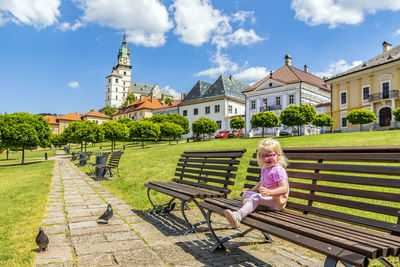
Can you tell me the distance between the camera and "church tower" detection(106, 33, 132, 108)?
118 m

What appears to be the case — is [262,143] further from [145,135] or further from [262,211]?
[145,135]

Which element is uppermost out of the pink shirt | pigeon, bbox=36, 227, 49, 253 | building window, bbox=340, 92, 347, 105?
building window, bbox=340, 92, 347, 105

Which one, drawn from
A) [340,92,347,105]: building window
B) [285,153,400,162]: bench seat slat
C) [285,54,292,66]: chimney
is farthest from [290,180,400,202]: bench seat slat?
[285,54,292,66]: chimney

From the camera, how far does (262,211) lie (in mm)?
2969

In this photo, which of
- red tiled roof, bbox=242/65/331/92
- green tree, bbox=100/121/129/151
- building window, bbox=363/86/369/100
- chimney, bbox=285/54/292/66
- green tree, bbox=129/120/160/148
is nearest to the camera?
building window, bbox=363/86/369/100

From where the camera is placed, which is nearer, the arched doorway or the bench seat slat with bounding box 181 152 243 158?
the bench seat slat with bounding box 181 152 243 158

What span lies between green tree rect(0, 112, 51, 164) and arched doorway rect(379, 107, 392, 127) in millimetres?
34611

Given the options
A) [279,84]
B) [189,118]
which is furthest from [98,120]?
[279,84]

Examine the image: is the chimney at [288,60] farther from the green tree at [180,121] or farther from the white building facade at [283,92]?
the green tree at [180,121]

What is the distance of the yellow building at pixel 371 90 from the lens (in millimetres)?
29766

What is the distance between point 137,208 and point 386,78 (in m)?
34.3

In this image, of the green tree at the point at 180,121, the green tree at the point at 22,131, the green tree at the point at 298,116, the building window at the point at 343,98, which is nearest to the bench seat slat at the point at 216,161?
the green tree at the point at 22,131

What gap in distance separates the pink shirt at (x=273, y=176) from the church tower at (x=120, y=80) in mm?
121200

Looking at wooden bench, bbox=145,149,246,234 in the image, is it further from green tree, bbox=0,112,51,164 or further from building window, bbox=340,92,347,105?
building window, bbox=340,92,347,105
